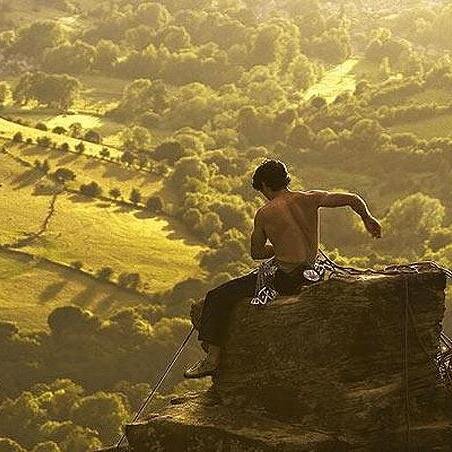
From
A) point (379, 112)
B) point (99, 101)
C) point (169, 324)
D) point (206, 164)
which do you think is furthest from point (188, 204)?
point (99, 101)

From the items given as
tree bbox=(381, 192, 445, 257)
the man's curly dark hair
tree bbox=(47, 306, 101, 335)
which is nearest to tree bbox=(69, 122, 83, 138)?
tree bbox=(381, 192, 445, 257)

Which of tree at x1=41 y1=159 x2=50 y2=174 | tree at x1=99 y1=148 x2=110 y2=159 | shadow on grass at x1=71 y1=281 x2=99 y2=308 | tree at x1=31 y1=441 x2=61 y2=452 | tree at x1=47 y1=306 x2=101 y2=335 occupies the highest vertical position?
tree at x1=31 y1=441 x2=61 y2=452

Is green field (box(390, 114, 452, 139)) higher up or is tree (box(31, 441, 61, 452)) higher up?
tree (box(31, 441, 61, 452))

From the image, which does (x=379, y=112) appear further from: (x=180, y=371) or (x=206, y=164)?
(x=180, y=371)

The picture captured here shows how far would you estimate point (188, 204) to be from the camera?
107m

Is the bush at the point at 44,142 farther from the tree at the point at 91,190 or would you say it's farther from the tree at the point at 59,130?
the tree at the point at 91,190

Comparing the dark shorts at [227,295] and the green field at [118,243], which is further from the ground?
the dark shorts at [227,295]

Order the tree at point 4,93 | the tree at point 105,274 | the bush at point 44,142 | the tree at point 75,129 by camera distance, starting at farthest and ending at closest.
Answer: the tree at point 4,93
the tree at point 75,129
the bush at point 44,142
the tree at point 105,274

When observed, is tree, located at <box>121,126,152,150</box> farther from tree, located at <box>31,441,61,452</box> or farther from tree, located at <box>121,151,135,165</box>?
tree, located at <box>31,441,61,452</box>

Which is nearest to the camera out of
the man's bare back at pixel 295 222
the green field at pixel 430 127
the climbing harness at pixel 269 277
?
the man's bare back at pixel 295 222

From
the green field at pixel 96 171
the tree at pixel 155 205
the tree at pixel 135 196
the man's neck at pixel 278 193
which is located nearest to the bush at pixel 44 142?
the green field at pixel 96 171

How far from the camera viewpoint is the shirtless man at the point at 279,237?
1147 centimetres

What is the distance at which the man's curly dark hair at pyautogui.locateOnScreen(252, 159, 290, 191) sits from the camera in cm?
1162

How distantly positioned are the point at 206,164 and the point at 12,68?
290ft
